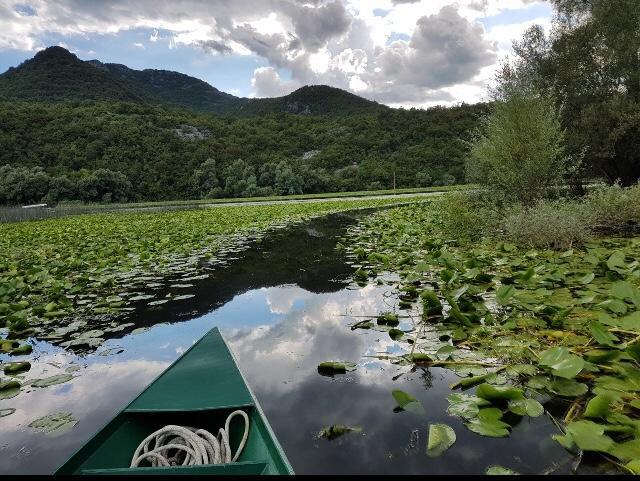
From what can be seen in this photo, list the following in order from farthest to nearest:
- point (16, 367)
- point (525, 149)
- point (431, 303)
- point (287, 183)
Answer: point (287, 183), point (525, 149), point (431, 303), point (16, 367)

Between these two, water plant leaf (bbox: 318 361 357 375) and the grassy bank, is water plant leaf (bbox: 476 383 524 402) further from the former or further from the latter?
the grassy bank

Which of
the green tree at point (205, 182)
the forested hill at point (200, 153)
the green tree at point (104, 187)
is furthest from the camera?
the green tree at point (205, 182)

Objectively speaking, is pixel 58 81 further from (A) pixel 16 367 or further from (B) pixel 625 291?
(B) pixel 625 291

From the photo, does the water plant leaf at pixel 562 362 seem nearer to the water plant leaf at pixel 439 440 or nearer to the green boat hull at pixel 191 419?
the water plant leaf at pixel 439 440

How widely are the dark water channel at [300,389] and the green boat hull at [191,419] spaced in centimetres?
34

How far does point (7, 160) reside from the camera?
59.5 metres

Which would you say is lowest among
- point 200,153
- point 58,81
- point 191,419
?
point 191,419

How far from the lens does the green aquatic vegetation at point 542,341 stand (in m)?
2.36

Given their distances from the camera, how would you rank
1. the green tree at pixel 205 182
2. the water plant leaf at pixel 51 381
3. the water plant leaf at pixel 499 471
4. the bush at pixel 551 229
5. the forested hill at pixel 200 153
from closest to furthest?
the water plant leaf at pixel 499 471 < the water plant leaf at pixel 51 381 < the bush at pixel 551 229 < the forested hill at pixel 200 153 < the green tree at pixel 205 182

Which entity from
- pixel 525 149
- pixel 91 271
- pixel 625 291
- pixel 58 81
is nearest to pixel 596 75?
pixel 525 149

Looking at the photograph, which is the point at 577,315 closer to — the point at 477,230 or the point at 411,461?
the point at 411,461

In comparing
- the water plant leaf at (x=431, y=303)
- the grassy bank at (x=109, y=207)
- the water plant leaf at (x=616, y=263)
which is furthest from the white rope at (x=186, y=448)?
the grassy bank at (x=109, y=207)

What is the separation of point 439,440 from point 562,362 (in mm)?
1013

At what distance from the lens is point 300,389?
3.31 metres
